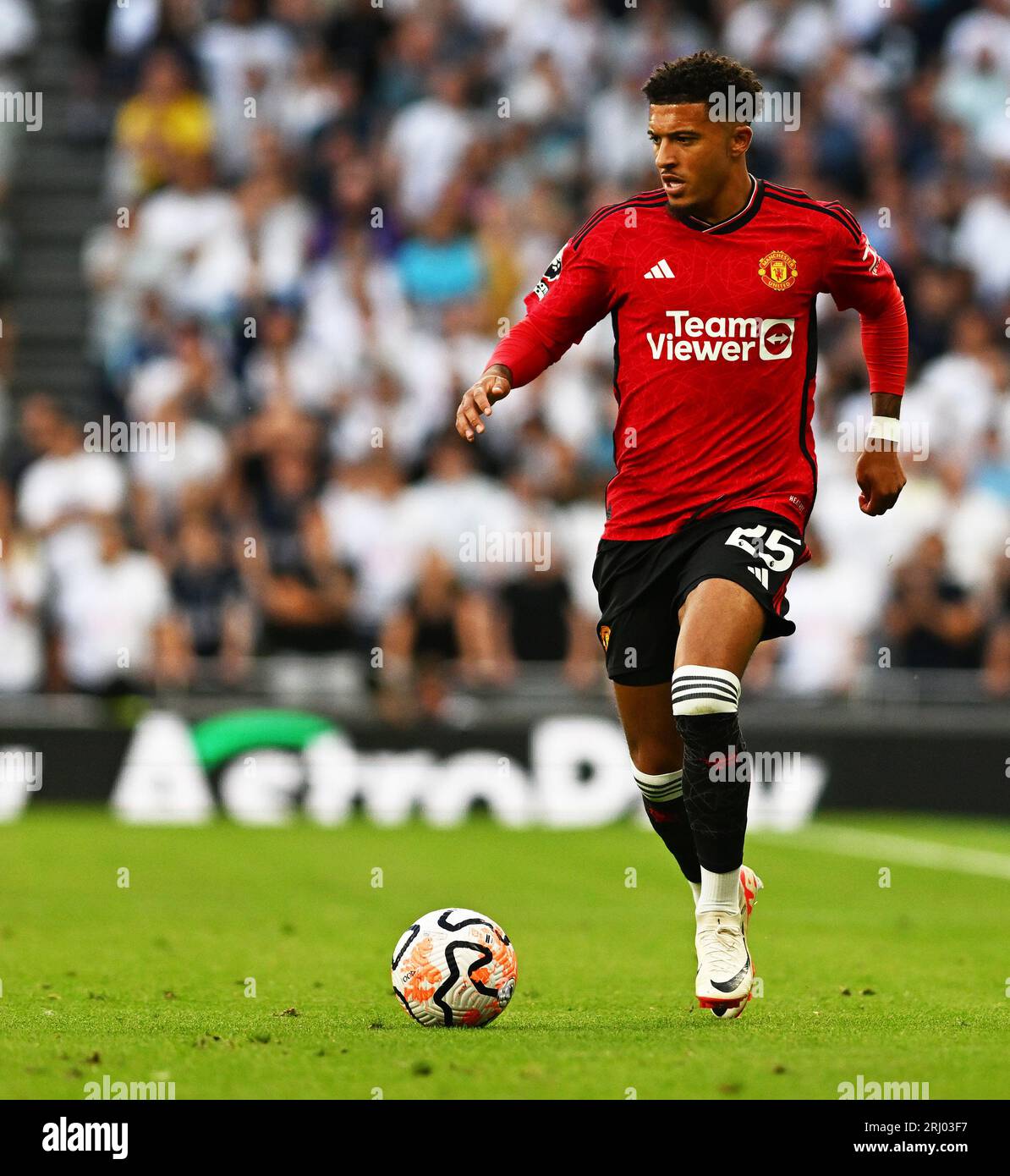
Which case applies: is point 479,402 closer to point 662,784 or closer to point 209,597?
point 662,784

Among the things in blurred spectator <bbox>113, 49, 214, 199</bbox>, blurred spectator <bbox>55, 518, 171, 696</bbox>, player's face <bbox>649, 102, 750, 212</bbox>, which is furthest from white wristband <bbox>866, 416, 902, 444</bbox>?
blurred spectator <bbox>113, 49, 214, 199</bbox>

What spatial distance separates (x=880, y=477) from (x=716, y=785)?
1.32 metres

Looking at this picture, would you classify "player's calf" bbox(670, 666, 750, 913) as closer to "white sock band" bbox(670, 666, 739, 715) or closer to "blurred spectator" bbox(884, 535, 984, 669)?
"white sock band" bbox(670, 666, 739, 715)

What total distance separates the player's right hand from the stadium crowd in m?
9.55

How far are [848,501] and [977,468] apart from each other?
1.24m

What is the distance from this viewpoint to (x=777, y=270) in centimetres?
737

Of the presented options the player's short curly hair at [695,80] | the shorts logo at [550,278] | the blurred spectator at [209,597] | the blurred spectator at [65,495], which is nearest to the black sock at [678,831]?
the shorts logo at [550,278]

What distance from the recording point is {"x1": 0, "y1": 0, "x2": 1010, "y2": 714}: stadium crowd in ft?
55.4

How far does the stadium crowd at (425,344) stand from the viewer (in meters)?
16.9

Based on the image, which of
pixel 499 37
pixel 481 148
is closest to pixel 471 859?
pixel 481 148

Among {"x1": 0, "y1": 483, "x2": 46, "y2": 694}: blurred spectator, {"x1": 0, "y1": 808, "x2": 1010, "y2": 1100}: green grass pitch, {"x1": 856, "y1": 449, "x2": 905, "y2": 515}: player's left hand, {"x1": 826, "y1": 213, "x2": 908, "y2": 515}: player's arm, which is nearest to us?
{"x1": 0, "y1": 808, "x2": 1010, "y2": 1100}: green grass pitch

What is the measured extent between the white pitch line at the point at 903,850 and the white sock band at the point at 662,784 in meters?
5.67

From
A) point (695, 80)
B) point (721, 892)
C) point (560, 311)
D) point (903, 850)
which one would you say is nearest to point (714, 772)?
point (721, 892)
